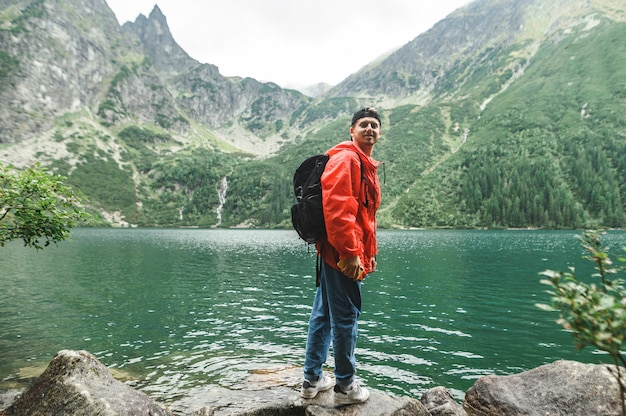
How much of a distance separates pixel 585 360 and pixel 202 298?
2307 centimetres

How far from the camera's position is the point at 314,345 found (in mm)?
6586

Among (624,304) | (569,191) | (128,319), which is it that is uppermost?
(569,191)

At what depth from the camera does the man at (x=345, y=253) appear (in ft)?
17.9

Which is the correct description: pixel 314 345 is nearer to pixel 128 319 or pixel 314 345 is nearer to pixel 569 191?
pixel 128 319

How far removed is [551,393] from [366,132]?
8169mm

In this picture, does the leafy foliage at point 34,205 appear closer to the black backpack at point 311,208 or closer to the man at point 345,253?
the black backpack at point 311,208

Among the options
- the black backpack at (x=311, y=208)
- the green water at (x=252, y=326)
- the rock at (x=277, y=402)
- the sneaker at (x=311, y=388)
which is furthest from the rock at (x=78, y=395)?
the black backpack at (x=311, y=208)

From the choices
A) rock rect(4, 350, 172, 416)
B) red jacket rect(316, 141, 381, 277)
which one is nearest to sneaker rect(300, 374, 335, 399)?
red jacket rect(316, 141, 381, 277)

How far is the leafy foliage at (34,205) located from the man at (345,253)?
7.71 m

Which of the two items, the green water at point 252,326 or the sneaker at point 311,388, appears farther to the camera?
the green water at point 252,326

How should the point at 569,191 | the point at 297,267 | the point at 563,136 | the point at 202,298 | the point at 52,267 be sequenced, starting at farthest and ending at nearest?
the point at 563,136 → the point at 569,191 → the point at 297,267 → the point at 52,267 → the point at 202,298

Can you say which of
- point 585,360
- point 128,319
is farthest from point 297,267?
point 585,360

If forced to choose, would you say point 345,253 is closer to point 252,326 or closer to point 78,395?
point 78,395

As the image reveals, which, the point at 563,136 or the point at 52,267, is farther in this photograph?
the point at 563,136
